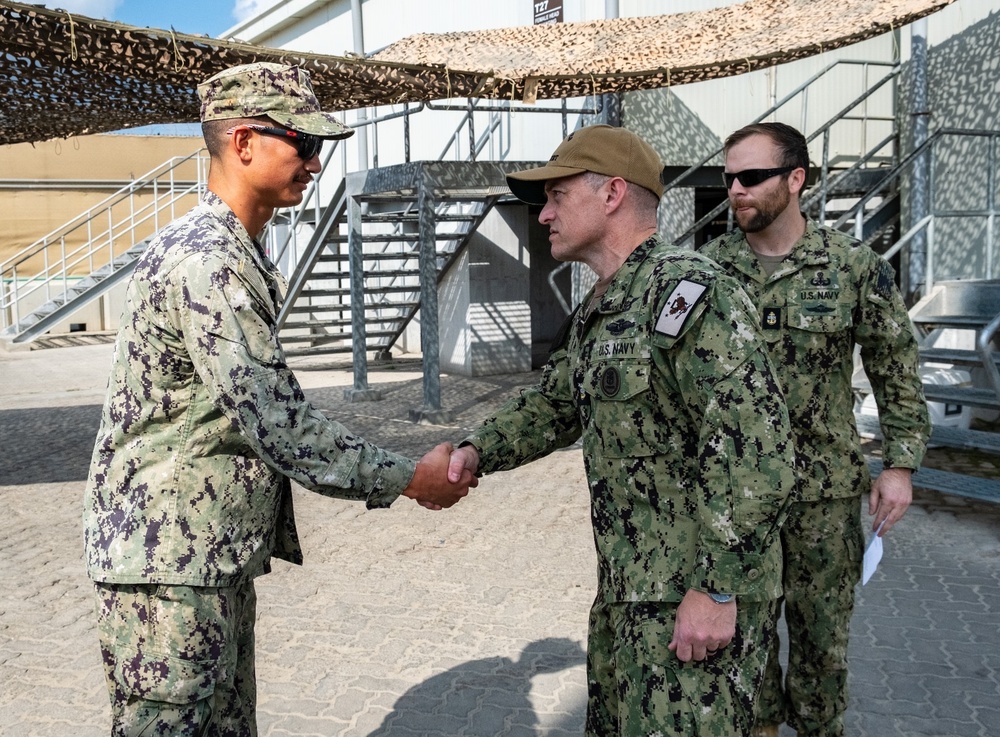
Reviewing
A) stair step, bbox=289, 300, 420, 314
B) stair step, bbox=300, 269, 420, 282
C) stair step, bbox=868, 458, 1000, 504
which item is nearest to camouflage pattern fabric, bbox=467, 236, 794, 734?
stair step, bbox=868, 458, 1000, 504

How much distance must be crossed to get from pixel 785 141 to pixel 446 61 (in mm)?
5137

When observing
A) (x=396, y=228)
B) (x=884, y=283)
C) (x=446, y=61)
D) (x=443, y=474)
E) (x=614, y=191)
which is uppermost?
(x=446, y=61)

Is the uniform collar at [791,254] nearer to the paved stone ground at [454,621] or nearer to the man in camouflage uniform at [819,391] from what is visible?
the man in camouflage uniform at [819,391]

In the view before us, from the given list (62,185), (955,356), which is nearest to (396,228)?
(955,356)

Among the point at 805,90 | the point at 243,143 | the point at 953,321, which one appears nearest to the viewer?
the point at 243,143

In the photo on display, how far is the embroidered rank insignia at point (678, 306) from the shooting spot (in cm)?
215

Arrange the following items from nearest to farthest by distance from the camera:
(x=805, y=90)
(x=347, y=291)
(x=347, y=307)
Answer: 1. (x=805, y=90)
2. (x=347, y=307)
3. (x=347, y=291)

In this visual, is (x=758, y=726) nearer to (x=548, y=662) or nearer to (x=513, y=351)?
(x=548, y=662)

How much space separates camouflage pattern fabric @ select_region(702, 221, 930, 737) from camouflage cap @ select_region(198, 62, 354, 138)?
1.53 metres

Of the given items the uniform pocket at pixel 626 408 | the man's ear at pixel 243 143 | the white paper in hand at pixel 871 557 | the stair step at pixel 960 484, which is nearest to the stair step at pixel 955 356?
the stair step at pixel 960 484

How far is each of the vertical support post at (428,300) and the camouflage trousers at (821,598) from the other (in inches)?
263

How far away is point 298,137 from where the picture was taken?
93.4 inches

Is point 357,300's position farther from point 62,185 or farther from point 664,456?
point 62,185

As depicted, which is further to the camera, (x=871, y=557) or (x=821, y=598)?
(x=821, y=598)
